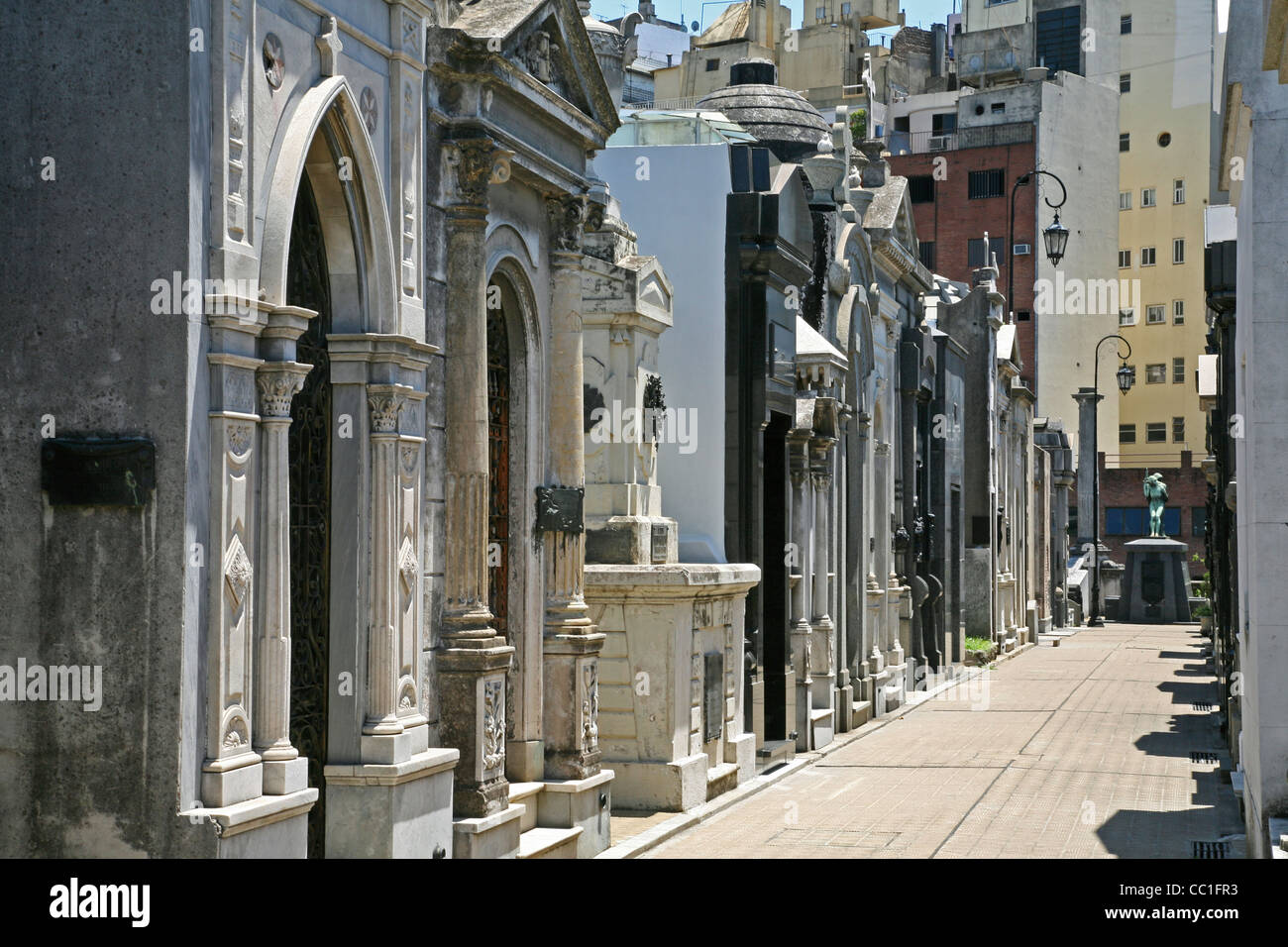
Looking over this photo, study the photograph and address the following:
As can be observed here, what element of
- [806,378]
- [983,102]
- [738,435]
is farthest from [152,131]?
[983,102]

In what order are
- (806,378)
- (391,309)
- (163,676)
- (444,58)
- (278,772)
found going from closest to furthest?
(163,676) → (278,772) → (391,309) → (444,58) → (806,378)

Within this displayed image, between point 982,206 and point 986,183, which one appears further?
point 986,183

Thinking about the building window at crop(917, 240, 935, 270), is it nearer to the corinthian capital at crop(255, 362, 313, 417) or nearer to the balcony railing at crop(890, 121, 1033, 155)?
the balcony railing at crop(890, 121, 1033, 155)

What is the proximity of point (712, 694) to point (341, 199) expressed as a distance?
882cm

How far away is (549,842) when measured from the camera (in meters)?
12.6

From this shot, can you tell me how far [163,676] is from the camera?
26.8ft

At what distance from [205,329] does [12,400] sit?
0.99 metres

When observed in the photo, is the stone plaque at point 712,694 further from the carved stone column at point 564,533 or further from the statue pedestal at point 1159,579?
the statue pedestal at point 1159,579

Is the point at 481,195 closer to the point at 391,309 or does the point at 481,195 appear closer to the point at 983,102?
the point at 391,309

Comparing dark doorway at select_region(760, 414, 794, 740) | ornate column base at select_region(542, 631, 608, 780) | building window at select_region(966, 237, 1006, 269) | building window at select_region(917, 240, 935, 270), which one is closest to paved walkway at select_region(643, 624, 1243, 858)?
dark doorway at select_region(760, 414, 794, 740)

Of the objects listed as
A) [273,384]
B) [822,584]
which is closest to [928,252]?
[822,584]

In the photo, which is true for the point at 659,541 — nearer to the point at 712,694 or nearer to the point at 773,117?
the point at 712,694

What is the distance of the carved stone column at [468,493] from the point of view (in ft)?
37.6

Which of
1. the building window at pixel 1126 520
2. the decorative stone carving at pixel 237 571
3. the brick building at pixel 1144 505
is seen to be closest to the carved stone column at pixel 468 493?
the decorative stone carving at pixel 237 571
